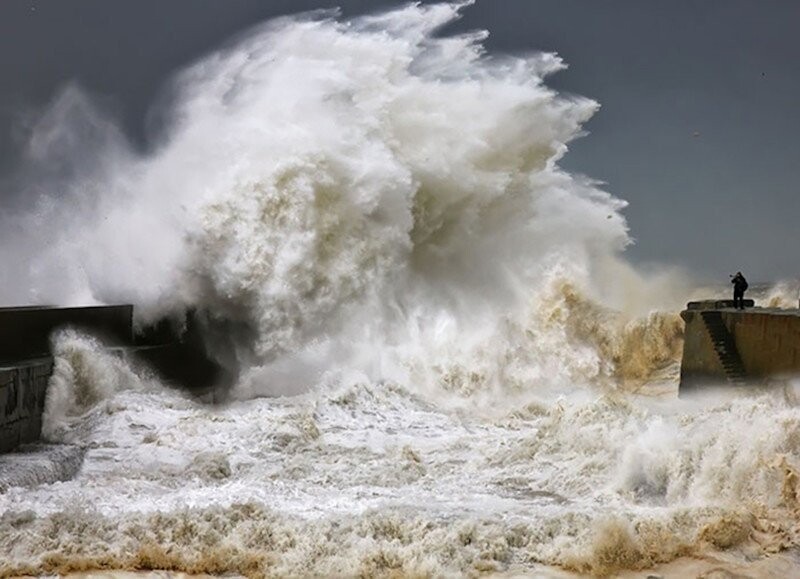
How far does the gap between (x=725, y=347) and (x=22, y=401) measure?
872cm

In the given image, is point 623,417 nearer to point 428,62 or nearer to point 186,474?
point 186,474

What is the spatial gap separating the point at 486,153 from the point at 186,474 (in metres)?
8.92

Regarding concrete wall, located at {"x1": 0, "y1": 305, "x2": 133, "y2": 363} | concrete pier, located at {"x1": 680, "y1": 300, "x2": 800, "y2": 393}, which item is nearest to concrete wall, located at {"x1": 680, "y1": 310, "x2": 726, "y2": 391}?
concrete pier, located at {"x1": 680, "y1": 300, "x2": 800, "y2": 393}

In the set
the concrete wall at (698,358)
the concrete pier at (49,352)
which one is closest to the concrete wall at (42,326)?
the concrete pier at (49,352)

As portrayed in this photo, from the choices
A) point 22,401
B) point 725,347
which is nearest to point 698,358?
point 725,347

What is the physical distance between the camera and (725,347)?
39.0 feet

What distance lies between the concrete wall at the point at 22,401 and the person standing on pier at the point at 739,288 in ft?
30.1

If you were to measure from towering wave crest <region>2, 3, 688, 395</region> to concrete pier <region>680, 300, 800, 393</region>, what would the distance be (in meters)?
2.06

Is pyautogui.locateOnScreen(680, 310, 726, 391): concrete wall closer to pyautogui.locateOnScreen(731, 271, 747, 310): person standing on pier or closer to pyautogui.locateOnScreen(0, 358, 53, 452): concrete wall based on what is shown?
pyautogui.locateOnScreen(731, 271, 747, 310): person standing on pier

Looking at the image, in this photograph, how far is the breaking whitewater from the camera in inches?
243

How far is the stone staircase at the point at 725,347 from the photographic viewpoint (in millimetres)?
11438

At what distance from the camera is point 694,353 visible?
12.6 metres

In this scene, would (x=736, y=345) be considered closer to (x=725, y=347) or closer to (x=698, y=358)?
(x=725, y=347)

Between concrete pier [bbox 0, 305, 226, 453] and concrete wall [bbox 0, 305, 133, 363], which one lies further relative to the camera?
concrete wall [bbox 0, 305, 133, 363]
